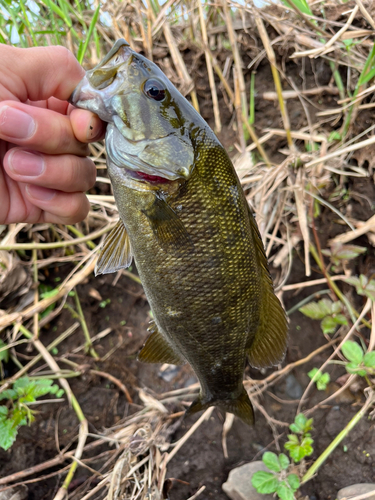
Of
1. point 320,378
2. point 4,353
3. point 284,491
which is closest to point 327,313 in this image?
point 320,378

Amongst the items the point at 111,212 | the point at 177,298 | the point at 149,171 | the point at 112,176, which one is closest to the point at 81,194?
the point at 112,176

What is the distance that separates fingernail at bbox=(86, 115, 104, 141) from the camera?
3.87 ft

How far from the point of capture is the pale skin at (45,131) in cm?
114

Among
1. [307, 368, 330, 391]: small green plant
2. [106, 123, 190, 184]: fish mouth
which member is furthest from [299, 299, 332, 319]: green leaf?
[106, 123, 190, 184]: fish mouth

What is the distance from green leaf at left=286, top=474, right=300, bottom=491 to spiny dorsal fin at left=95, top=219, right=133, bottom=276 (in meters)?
1.37

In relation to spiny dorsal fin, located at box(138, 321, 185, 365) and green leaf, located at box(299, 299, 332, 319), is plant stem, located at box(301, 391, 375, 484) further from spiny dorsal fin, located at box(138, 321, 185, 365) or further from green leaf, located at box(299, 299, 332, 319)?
spiny dorsal fin, located at box(138, 321, 185, 365)

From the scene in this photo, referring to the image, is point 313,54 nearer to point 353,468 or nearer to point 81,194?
point 81,194

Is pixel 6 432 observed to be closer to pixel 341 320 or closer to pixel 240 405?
pixel 240 405

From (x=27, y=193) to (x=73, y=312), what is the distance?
125 centimetres

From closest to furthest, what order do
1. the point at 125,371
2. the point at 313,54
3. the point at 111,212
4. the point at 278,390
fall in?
the point at 313,54 → the point at 278,390 → the point at 125,371 → the point at 111,212

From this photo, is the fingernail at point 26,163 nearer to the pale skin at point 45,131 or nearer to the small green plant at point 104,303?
the pale skin at point 45,131

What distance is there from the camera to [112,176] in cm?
119

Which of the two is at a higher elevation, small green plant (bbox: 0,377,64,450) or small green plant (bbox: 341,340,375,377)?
small green plant (bbox: 0,377,64,450)

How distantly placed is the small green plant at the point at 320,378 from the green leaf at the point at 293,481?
22.4 inches
